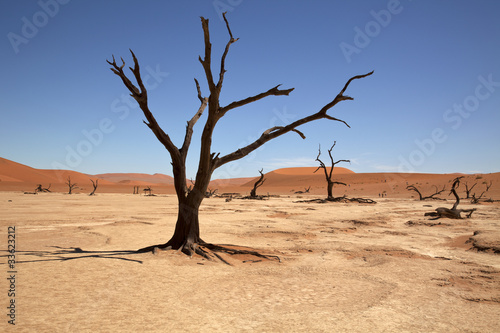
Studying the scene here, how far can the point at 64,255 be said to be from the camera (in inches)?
259

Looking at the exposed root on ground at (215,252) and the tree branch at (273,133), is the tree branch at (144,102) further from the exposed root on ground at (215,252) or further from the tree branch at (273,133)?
the exposed root on ground at (215,252)

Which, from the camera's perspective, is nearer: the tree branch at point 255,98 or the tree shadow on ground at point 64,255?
→ the tree shadow on ground at point 64,255

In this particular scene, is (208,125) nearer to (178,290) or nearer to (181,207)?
(181,207)

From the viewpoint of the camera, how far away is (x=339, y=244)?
28.3ft

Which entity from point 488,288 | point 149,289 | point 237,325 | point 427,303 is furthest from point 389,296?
point 149,289

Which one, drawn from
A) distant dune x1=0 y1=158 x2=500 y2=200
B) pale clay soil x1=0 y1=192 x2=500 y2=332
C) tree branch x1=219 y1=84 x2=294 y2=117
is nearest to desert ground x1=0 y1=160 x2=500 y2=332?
pale clay soil x1=0 y1=192 x2=500 y2=332

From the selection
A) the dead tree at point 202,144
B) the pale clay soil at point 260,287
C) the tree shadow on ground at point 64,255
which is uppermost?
the dead tree at point 202,144

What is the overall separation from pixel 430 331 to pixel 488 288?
2.31 meters

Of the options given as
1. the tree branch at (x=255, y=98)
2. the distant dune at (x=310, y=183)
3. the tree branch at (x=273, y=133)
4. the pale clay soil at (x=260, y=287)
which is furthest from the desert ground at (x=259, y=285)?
the distant dune at (x=310, y=183)

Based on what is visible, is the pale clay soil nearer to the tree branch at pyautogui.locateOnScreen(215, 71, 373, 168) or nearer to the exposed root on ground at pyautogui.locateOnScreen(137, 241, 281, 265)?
the exposed root on ground at pyautogui.locateOnScreen(137, 241, 281, 265)

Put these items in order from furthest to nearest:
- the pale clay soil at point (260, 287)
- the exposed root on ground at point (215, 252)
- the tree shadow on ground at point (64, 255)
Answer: the exposed root on ground at point (215, 252) → the tree shadow on ground at point (64, 255) → the pale clay soil at point (260, 287)

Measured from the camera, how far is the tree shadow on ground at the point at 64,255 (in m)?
6.21

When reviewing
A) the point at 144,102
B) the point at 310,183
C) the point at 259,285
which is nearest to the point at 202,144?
the point at 144,102

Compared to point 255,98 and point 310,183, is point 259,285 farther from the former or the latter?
point 310,183
